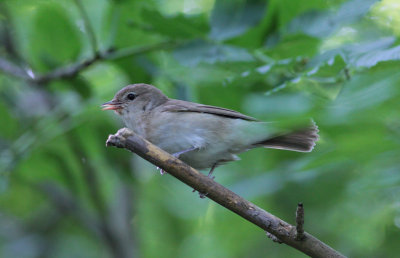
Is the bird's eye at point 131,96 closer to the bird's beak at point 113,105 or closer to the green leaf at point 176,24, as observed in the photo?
the bird's beak at point 113,105

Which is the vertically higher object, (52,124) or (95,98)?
(95,98)

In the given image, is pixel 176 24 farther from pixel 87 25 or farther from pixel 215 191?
pixel 215 191

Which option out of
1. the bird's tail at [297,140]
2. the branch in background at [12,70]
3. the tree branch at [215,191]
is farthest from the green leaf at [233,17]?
the branch in background at [12,70]

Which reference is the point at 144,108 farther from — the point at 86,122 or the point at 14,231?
the point at 14,231

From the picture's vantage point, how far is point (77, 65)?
428 cm

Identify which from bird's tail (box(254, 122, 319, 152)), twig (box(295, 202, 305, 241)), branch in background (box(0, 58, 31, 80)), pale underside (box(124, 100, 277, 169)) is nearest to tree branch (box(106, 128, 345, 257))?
twig (box(295, 202, 305, 241))

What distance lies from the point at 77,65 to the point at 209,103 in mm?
1227

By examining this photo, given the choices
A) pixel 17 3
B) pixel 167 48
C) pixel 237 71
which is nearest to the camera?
pixel 237 71

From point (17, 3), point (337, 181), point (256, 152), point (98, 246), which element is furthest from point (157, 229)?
point (17, 3)

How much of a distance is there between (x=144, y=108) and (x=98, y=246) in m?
3.07

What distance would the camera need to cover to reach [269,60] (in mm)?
3453

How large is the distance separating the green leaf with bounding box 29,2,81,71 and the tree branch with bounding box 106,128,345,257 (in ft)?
6.19

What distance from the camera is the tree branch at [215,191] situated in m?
2.54

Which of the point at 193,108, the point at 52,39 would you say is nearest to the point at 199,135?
the point at 193,108
